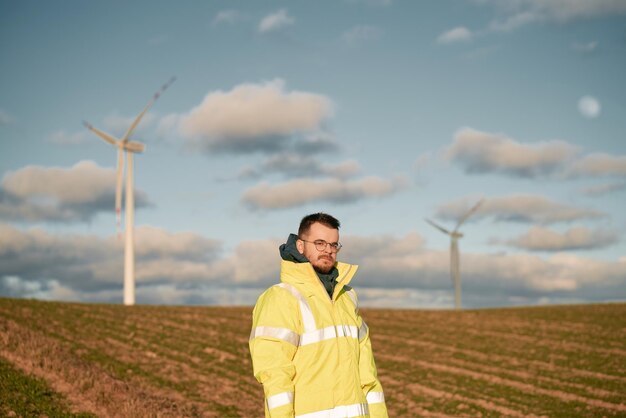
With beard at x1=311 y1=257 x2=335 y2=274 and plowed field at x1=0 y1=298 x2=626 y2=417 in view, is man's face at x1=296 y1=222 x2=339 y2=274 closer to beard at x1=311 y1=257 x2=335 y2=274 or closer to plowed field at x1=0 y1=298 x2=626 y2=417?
beard at x1=311 y1=257 x2=335 y2=274

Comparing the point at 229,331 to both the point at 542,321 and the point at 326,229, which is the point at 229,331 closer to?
the point at 542,321

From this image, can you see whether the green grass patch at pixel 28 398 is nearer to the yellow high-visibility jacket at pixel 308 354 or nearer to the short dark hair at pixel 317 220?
the yellow high-visibility jacket at pixel 308 354

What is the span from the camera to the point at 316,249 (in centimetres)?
609

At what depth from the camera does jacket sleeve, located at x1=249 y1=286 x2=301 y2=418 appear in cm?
550

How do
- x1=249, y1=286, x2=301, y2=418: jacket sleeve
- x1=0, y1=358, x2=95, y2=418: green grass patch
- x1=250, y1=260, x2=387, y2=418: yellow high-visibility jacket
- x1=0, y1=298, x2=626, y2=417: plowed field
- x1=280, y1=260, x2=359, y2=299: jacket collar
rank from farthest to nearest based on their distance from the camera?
x1=0, y1=298, x2=626, y2=417: plowed field
x1=0, y1=358, x2=95, y2=418: green grass patch
x1=280, y1=260, x2=359, y2=299: jacket collar
x1=250, y1=260, x2=387, y2=418: yellow high-visibility jacket
x1=249, y1=286, x2=301, y2=418: jacket sleeve

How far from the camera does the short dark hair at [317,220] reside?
616 cm

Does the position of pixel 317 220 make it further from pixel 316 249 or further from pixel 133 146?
pixel 133 146

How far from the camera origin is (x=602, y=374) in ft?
87.1

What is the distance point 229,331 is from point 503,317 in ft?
71.6

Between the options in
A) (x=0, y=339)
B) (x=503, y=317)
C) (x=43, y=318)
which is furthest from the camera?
(x=503, y=317)

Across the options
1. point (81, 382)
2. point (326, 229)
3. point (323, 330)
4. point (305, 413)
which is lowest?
point (81, 382)

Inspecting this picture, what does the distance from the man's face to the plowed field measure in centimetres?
897

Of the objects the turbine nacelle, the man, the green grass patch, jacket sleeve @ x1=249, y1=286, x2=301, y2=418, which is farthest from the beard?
the turbine nacelle

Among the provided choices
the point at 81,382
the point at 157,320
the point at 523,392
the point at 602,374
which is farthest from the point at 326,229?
the point at 157,320
